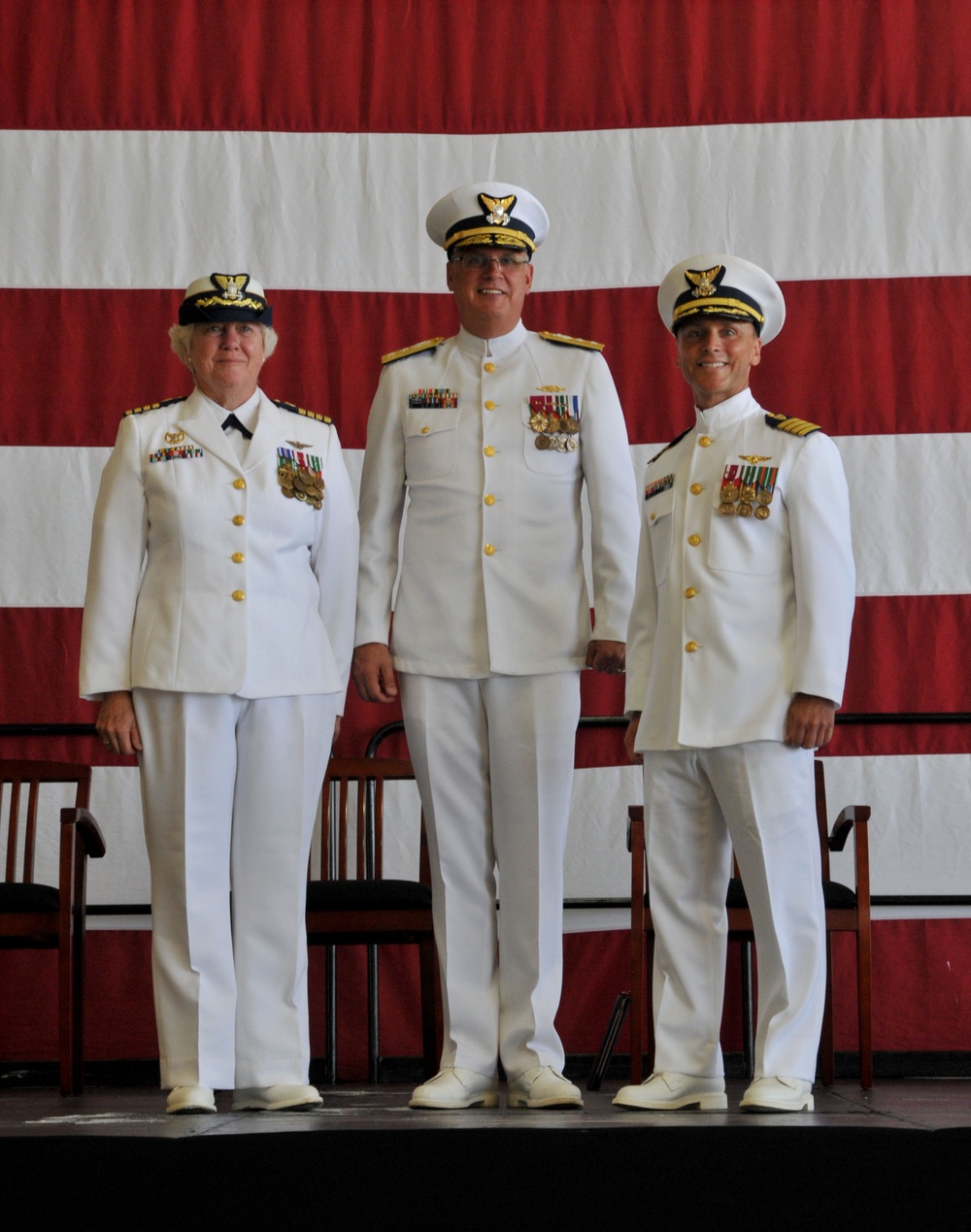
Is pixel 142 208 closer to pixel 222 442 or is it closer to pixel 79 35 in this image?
pixel 79 35

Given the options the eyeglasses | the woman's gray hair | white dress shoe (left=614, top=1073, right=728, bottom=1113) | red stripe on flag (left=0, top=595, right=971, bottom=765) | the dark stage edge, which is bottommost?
white dress shoe (left=614, top=1073, right=728, bottom=1113)

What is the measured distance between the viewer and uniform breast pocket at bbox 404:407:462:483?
3006 millimetres

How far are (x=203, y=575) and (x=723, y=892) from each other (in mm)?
1030

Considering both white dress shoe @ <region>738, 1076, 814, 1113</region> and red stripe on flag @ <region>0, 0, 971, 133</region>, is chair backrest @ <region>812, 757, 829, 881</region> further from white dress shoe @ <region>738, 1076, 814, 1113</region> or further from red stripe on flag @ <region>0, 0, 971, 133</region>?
red stripe on flag @ <region>0, 0, 971, 133</region>

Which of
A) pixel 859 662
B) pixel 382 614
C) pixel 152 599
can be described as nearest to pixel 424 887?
pixel 382 614

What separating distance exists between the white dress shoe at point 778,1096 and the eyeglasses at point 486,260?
1445 mm

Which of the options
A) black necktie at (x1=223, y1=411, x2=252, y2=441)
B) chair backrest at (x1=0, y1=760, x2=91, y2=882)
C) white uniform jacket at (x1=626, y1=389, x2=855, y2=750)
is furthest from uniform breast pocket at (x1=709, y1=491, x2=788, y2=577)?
chair backrest at (x1=0, y1=760, x2=91, y2=882)

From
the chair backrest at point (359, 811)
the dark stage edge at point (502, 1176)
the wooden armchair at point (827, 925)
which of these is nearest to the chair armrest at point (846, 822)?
the wooden armchair at point (827, 925)

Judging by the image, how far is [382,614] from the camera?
306cm

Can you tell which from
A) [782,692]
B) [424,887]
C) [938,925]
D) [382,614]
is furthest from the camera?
[938,925]

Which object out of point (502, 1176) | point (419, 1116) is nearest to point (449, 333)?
point (419, 1116)

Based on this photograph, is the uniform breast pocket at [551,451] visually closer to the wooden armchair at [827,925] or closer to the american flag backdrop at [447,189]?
the wooden armchair at [827,925]

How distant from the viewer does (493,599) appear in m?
2.93

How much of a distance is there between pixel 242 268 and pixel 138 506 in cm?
153
